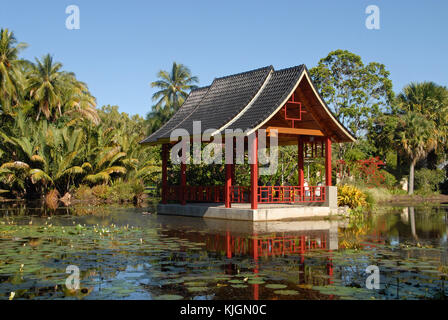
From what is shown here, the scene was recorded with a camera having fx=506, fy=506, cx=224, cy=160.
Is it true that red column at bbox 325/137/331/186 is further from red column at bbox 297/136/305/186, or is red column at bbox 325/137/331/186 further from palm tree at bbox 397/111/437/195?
palm tree at bbox 397/111/437/195

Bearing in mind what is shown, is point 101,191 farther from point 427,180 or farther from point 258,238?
point 427,180

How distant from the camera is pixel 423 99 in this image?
5044cm

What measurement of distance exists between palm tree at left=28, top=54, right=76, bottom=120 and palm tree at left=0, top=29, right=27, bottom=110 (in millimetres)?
2083

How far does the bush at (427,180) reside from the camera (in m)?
46.0

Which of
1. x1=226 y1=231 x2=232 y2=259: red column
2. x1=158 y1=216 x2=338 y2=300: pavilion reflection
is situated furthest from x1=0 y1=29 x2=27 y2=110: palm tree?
x1=226 y1=231 x2=232 y2=259: red column

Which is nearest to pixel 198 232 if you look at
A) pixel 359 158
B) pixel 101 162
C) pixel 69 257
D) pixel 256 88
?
pixel 69 257

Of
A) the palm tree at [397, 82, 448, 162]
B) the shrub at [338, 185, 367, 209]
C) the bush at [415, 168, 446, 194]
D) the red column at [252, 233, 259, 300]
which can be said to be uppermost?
the palm tree at [397, 82, 448, 162]

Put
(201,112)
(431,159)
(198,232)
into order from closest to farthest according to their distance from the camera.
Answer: (198,232) → (201,112) → (431,159)

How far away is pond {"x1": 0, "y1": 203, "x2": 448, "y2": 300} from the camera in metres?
7.31

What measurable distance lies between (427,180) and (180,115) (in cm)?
3035

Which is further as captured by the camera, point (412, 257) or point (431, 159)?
point (431, 159)
